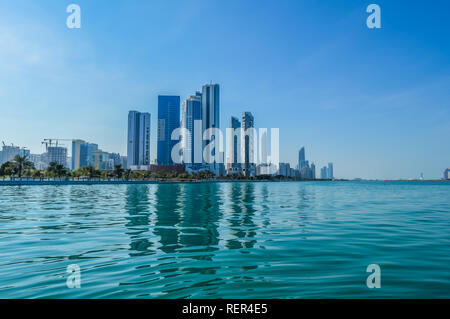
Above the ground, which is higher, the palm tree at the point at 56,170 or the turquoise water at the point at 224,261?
the palm tree at the point at 56,170

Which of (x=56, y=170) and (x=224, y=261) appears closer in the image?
(x=224, y=261)

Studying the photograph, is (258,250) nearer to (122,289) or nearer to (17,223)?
(122,289)

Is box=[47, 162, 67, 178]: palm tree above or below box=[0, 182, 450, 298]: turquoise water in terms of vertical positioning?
above

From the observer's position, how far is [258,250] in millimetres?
13055

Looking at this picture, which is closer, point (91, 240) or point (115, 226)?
point (91, 240)

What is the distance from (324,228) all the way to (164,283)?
13381mm

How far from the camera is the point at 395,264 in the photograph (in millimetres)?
10883

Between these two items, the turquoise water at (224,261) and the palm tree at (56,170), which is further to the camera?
the palm tree at (56,170)

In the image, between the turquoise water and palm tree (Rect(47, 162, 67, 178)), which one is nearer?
the turquoise water

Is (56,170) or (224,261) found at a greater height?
(56,170)
